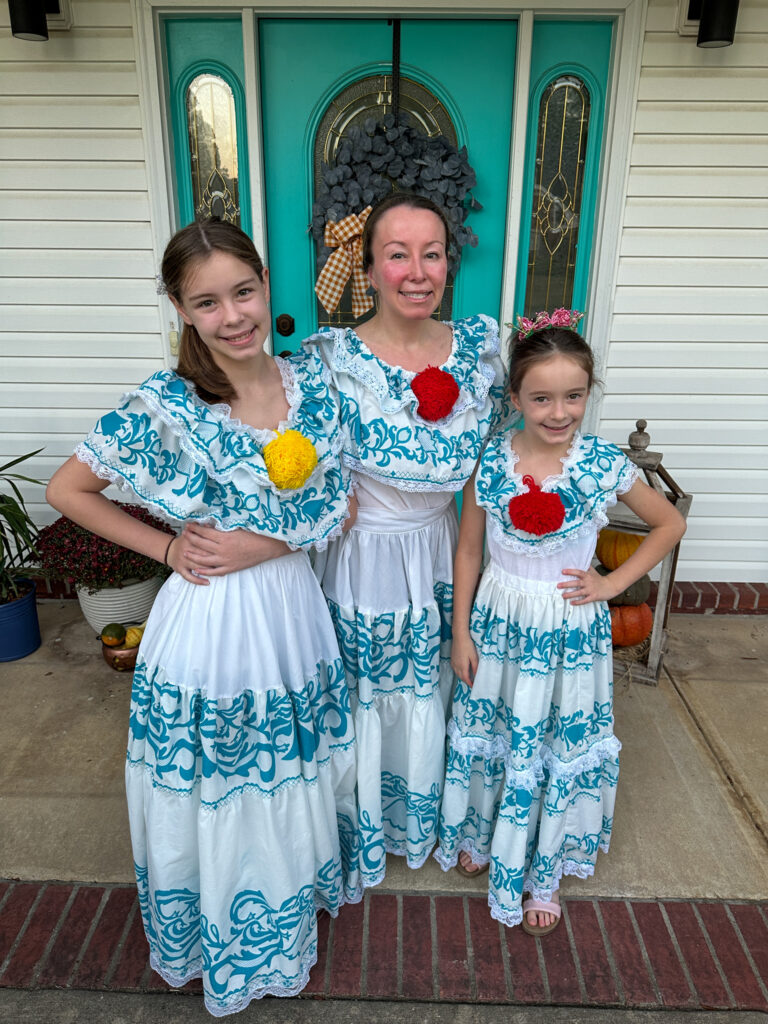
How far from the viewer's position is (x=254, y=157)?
2.90 metres

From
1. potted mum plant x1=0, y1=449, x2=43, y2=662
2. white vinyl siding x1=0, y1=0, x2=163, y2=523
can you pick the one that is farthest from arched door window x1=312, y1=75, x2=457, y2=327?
potted mum plant x1=0, y1=449, x2=43, y2=662

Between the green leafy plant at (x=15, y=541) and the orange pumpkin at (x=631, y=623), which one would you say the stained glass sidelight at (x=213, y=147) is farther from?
the orange pumpkin at (x=631, y=623)

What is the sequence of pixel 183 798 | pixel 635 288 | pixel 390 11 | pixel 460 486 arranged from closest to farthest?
pixel 183 798 → pixel 460 486 → pixel 390 11 → pixel 635 288

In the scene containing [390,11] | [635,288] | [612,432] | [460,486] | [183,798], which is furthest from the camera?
[612,432]

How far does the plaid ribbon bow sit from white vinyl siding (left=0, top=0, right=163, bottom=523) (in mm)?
763

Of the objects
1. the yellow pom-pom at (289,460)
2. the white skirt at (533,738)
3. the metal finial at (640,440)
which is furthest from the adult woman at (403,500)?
the metal finial at (640,440)

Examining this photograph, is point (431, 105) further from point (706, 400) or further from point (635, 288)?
point (706, 400)

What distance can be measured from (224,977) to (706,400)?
292 cm

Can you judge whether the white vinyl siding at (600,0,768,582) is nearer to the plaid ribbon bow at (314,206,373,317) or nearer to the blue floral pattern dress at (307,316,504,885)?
the plaid ribbon bow at (314,206,373,317)

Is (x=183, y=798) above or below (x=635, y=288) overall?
below

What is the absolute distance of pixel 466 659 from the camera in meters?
1.79

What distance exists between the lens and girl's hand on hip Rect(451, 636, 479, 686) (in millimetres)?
1790

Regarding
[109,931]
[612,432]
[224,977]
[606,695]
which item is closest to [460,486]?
[606,695]

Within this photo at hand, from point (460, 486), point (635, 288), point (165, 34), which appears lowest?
point (460, 486)
